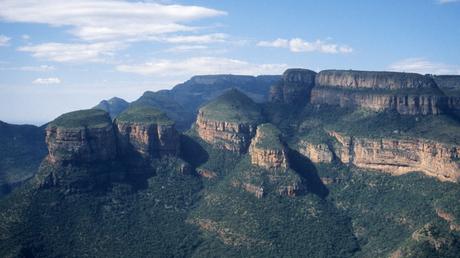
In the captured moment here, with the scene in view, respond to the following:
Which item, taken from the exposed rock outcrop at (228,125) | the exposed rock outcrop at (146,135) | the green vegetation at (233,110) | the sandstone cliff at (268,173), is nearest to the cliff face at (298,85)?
the green vegetation at (233,110)

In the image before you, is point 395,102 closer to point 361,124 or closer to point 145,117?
point 361,124

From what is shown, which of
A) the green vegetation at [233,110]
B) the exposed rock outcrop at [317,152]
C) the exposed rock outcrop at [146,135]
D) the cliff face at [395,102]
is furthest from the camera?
the green vegetation at [233,110]

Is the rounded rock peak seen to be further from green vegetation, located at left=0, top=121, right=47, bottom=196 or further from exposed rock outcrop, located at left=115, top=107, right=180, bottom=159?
green vegetation, located at left=0, top=121, right=47, bottom=196

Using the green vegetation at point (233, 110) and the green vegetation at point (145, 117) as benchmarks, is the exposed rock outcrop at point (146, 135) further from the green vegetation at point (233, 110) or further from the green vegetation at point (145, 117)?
the green vegetation at point (233, 110)

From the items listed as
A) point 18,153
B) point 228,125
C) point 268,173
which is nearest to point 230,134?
point 228,125

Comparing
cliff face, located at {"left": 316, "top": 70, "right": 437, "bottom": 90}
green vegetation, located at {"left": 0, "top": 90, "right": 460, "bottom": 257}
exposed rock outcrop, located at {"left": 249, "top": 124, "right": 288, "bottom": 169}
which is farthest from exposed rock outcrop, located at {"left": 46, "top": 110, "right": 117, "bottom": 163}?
cliff face, located at {"left": 316, "top": 70, "right": 437, "bottom": 90}

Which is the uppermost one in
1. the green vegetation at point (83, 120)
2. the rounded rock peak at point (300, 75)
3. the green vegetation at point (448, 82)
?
the rounded rock peak at point (300, 75)

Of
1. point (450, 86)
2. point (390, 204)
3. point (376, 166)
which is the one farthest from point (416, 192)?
point (450, 86)
